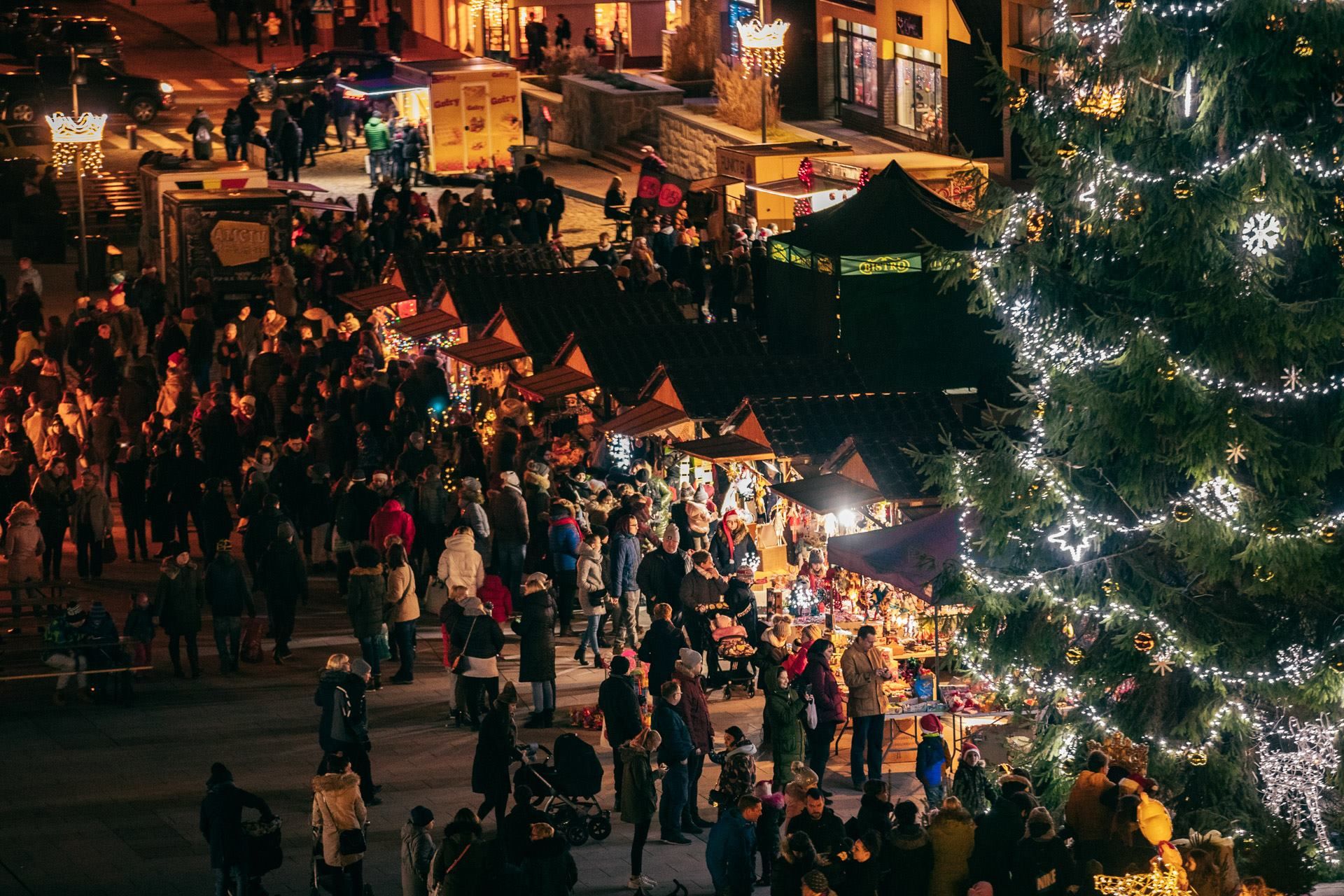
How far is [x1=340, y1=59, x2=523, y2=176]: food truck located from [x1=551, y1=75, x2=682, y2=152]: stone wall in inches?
98.1

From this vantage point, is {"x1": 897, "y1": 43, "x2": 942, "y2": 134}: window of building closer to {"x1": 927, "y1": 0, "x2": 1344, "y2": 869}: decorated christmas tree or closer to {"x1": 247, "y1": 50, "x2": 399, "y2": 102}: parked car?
{"x1": 247, "y1": 50, "x2": 399, "y2": 102}: parked car

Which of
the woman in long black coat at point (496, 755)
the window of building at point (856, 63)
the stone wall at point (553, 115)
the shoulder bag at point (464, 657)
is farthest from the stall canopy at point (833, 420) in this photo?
the stone wall at point (553, 115)

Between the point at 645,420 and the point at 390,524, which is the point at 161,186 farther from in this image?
the point at 390,524

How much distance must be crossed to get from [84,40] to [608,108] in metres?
13.5

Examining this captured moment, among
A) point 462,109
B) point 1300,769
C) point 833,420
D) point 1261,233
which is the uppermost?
point 1261,233

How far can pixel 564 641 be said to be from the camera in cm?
2189

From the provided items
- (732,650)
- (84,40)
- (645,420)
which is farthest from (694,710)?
(84,40)

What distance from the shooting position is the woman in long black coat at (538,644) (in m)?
18.9

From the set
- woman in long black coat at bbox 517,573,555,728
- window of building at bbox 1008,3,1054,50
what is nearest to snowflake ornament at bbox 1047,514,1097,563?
woman in long black coat at bbox 517,573,555,728

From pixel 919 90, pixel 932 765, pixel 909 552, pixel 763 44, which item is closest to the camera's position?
pixel 932 765

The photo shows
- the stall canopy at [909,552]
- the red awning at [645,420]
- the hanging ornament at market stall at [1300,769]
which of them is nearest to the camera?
the hanging ornament at market stall at [1300,769]

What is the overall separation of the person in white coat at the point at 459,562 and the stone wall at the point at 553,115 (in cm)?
2826

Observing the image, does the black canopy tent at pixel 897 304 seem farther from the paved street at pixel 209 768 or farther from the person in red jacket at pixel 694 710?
the person in red jacket at pixel 694 710

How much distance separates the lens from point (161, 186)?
36375mm
